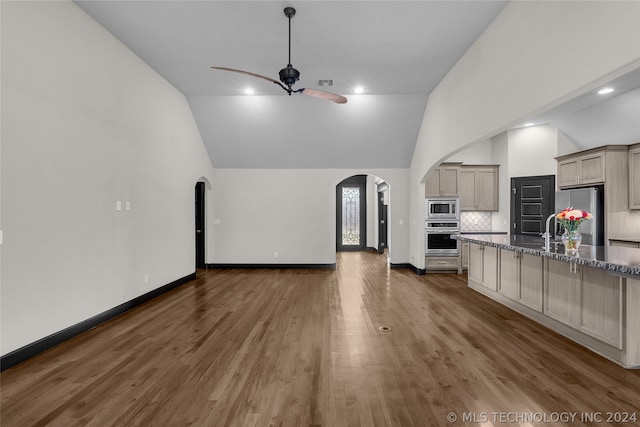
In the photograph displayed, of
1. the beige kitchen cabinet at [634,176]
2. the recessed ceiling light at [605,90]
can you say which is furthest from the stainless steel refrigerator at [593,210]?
the recessed ceiling light at [605,90]

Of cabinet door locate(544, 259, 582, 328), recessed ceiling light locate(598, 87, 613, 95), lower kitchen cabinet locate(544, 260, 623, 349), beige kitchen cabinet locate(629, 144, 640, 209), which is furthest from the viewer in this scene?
beige kitchen cabinet locate(629, 144, 640, 209)

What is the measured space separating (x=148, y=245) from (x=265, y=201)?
325 cm

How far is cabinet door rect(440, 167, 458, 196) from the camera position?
6.80 meters

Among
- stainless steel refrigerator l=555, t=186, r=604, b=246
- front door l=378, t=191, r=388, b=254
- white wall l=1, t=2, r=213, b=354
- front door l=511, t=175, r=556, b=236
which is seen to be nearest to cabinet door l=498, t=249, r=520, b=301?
stainless steel refrigerator l=555, t=186, r=604, b=246

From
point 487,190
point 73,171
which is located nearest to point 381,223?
point 487,190

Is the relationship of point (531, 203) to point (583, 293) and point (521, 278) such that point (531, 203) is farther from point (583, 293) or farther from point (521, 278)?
point (583, 293)

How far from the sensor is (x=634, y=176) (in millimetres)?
4914

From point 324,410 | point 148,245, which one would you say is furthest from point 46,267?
point 324,410

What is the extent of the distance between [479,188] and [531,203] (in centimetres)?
109

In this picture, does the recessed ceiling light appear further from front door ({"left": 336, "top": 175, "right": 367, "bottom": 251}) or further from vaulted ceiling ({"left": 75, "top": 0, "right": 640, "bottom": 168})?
front door ({"left": 336, "top": 175, "right": 367, "bottom": 251})

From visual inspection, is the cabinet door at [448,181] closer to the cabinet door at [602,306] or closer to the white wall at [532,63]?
the white wall at [532,63]

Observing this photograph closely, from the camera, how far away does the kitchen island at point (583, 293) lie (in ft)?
8.38

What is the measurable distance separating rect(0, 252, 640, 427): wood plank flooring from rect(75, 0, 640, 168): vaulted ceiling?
11.7 ft

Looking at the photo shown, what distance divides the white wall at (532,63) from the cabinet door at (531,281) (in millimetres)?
1656
